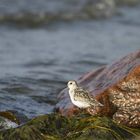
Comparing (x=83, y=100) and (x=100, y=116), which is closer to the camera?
(x=83, y=100)

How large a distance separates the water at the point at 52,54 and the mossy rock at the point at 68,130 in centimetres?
191

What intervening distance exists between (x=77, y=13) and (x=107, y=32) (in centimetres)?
321

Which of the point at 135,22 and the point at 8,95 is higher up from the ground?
the point at 135,22

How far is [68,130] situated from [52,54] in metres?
8.19

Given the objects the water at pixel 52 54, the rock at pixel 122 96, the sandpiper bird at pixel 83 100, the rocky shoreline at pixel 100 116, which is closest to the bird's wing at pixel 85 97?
the sandpiper bird at pixel 83 100

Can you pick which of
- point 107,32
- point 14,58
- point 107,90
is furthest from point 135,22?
point 107,90

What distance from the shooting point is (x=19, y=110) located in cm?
996

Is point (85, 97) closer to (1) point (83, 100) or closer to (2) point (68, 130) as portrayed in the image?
(1) point (83, 100)

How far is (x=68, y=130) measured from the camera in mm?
7902

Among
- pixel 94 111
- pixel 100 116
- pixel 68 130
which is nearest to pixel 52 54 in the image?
pixel 94 111

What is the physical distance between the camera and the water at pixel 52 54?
1132 centimetres

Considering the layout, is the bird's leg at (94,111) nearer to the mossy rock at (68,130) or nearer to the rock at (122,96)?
the rock at (122,96)

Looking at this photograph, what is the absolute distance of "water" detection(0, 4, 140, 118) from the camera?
11.3m

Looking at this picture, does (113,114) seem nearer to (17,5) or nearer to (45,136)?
(45,136)
